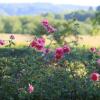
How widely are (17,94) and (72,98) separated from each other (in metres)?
0.78

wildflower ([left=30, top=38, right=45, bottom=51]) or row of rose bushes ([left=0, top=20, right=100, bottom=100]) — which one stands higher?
wildflower ([left=30, top=38, right=45, bottom=51])

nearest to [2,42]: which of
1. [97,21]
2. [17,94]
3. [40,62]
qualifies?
[40,62]

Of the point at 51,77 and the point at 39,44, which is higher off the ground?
the point at 39,44

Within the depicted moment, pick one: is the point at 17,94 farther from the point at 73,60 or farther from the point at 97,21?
the point at 97,21

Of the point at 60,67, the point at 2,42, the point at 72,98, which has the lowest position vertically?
the point at 72,98

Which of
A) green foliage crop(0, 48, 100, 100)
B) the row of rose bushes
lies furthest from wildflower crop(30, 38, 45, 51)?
green foliage crop(0, 48, 100, 100)

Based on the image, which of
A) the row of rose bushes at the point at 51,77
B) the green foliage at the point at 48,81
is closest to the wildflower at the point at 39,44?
the row of rose bushes at the point at 51,77

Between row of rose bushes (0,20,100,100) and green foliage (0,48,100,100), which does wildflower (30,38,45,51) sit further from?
green foliage (0,48,100,100)

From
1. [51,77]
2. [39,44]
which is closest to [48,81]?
[51,77]

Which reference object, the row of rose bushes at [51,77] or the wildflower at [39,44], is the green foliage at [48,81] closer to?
the row of rose bushes at [51,77]

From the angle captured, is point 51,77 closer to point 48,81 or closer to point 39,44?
point 48,81

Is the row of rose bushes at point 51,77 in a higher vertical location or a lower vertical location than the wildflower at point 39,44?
lower

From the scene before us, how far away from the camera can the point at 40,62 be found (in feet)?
19.2

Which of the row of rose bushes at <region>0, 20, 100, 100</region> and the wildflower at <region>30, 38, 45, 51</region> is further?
the wildflower at <region>30, 38, 45, 51</region>
